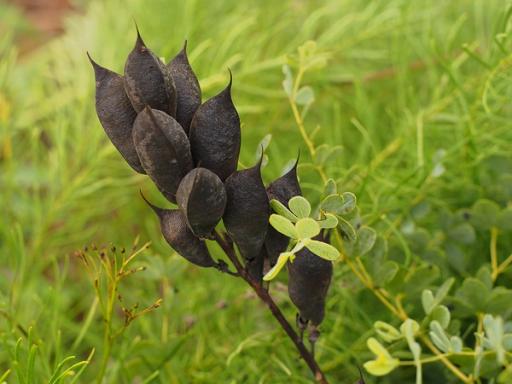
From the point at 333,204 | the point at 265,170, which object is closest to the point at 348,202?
the point at 333,204

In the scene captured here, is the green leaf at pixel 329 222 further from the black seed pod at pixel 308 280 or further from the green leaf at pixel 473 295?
the green leaf at pixel 473 295

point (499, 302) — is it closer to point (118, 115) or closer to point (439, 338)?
point (439, 338)

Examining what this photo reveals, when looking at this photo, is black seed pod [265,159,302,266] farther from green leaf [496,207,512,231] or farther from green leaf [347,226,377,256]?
green leaf [496,207,512,231]

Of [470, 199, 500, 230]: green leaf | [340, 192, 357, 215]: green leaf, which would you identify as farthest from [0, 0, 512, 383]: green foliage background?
[340, 192, 357, 215]: green leaf

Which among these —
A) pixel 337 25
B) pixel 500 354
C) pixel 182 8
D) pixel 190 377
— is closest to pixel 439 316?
pixel 500 354

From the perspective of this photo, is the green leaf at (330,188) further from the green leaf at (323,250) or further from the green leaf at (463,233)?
the green leaf at (463,233)

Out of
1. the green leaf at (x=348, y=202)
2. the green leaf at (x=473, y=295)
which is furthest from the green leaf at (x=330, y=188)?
the green leaf at (x=473, y=295)

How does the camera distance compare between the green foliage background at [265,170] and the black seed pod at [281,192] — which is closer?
the black seed pod at [281,192]

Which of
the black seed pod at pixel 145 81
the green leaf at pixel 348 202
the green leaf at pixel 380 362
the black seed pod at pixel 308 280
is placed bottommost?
the green leaf at pixel 380 362

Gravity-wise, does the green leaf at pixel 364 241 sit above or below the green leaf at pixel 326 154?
below
